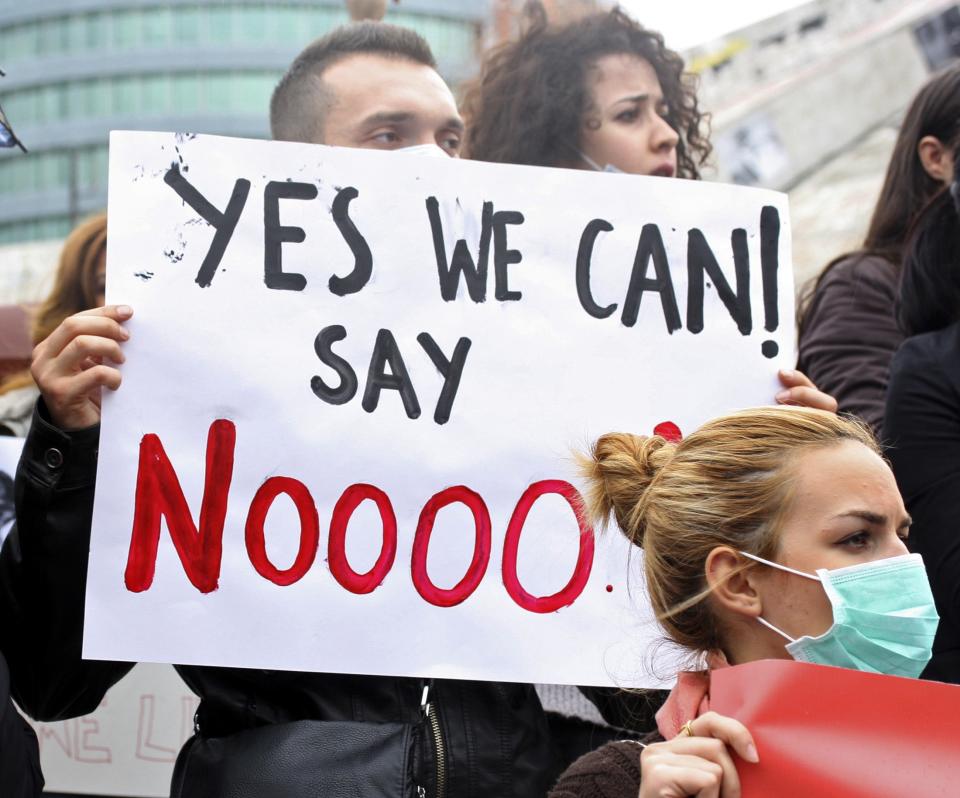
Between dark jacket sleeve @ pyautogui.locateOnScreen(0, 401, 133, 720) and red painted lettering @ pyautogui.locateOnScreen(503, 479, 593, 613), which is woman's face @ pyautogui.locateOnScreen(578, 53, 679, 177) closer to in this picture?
red painted lettering @ pyautogui.locateOnScreen(503, 479, 593, 613)

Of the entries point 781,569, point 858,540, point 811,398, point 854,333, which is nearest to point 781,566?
point 781,569

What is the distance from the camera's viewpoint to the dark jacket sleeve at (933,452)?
7.32 ft

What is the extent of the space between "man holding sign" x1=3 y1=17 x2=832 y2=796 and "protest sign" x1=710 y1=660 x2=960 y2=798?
1.68 ft

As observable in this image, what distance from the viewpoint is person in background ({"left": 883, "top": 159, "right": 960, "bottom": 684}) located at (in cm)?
223

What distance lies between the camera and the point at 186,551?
6.56ft

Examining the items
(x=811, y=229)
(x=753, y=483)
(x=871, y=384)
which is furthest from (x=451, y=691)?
(x=811, y=229)

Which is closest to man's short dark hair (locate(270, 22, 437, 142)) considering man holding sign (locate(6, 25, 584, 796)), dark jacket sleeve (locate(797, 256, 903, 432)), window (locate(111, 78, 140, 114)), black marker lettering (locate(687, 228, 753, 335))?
man holding sign (locate(6, 25, 584, 796))

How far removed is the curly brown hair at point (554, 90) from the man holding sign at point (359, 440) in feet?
2.90

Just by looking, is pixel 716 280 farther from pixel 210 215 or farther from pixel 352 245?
pixel 210 215

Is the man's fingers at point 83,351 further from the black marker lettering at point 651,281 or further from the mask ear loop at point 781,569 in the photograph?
the mask ear loop at point 781,569

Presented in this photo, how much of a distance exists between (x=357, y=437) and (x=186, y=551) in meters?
0.30

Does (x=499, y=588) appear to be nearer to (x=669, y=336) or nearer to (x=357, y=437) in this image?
(x=357, y=437)

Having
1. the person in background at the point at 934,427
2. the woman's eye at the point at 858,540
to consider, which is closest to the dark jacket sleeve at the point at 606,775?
the woman's eye at the point at 858,540

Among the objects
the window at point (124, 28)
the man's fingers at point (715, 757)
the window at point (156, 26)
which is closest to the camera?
the man's fingers at point (715, 757)
